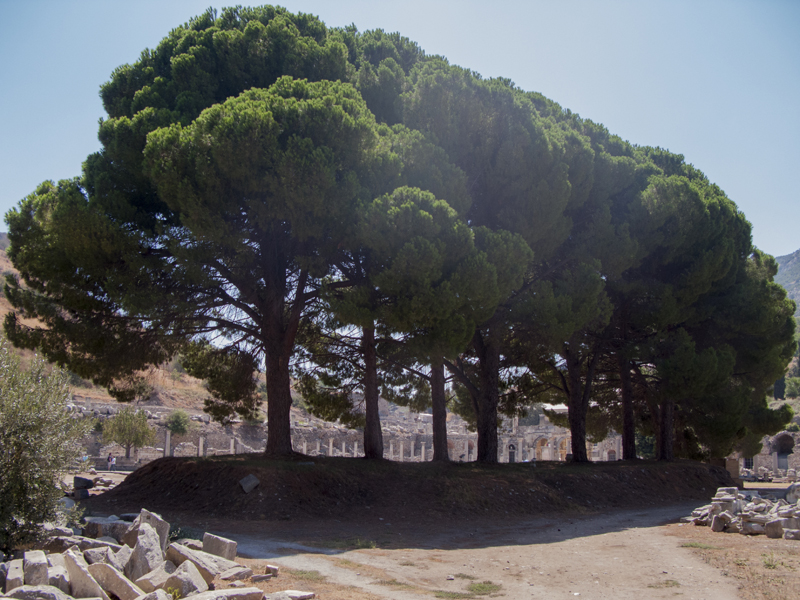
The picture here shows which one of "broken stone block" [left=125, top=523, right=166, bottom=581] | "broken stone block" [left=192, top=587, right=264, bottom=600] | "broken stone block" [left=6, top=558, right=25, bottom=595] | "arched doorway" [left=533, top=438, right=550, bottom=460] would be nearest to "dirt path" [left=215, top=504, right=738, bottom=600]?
"broken stone block" [left=192, top=587, right=264, bottom=600]

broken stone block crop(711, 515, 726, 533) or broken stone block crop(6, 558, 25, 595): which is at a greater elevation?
broken stone block crop(6, 558, 25, 595)

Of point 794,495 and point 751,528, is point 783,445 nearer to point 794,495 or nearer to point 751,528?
point 794,495

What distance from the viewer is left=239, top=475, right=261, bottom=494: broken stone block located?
12055 mm

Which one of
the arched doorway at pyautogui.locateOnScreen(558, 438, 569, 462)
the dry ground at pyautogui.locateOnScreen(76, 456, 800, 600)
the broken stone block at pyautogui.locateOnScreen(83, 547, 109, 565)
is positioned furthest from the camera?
the arched doorway at pyautogui.locateOnScreen(558, 438, 569, 462)

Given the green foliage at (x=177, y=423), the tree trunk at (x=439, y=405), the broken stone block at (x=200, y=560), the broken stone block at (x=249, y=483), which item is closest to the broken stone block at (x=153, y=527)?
the broken stone block at (x=200, y=560)

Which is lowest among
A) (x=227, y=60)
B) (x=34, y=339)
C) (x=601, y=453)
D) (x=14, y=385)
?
(x=601, y=453)

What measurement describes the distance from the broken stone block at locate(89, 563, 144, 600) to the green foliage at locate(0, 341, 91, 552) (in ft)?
4.20

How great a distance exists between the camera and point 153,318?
13375 millimetres

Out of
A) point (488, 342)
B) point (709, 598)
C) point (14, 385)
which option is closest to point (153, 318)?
point (14, 385)

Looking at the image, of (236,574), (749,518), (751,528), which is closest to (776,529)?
(751,528)

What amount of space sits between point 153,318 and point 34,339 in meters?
3.00

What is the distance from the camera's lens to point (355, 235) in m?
12.0

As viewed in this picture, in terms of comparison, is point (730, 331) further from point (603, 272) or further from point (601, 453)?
point (601, 453)

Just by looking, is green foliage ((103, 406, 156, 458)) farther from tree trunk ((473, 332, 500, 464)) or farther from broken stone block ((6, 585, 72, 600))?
broken stone block ((6, 585, 72, 600))
